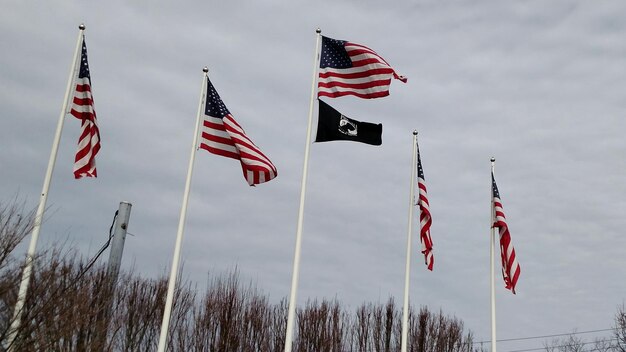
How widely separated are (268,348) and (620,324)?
25.8 m

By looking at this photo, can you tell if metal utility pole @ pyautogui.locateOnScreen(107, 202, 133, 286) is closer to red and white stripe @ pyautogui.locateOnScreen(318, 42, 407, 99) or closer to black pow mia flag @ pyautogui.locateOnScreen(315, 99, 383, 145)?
black pow mia flag @ pyautogui.locateOnScreen(315, 99, 383, 145)

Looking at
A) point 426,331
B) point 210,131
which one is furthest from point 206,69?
point 426,331

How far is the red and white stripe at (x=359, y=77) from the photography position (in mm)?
14867

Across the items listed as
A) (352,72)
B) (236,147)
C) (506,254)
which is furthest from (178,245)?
(506,254)

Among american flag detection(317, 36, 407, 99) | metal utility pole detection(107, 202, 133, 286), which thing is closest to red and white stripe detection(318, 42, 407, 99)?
american flag detection(317, 36, 407, 99)

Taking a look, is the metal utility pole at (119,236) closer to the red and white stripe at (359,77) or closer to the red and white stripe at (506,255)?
the red and white stripe at (359,77)

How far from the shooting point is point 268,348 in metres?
31.4

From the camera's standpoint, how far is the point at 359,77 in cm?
1503

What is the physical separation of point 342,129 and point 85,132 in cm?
559

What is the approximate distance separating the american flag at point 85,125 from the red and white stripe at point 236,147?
94.1 inches

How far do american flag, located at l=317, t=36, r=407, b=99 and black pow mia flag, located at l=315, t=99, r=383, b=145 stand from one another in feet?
1.94

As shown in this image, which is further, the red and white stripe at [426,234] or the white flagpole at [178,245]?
the red and white stripe at [426,234]

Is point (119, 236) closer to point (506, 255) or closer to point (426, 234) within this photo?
point (426, 234)

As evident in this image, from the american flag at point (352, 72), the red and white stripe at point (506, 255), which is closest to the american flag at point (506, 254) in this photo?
the red and white stripe at point (506, 255)
